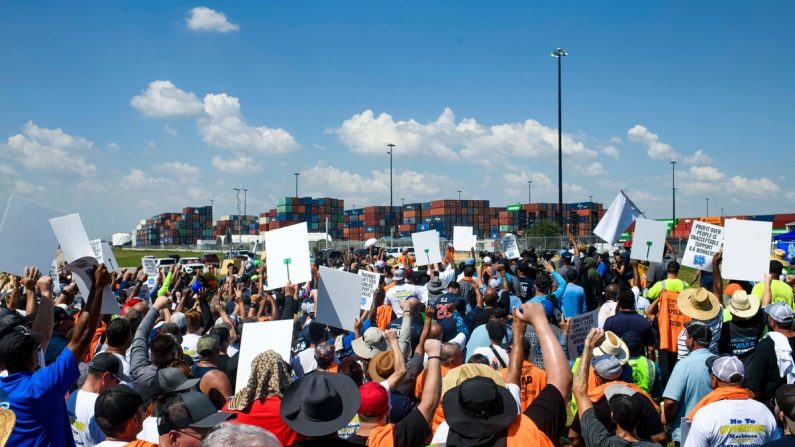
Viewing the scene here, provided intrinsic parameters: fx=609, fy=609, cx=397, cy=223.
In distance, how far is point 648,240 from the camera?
35.6 ft

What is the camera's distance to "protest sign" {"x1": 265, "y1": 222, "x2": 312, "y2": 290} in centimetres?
711

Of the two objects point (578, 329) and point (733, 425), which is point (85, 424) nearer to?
point (578, 329)

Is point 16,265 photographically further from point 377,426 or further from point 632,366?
point 632,366

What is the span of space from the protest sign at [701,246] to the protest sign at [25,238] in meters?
8.35

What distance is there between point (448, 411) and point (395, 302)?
6.84 meters

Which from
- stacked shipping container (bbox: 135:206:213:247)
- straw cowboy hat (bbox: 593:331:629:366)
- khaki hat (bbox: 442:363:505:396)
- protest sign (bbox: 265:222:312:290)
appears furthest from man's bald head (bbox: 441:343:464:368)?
stacked shipping container (bbox: 135:206:213:247)

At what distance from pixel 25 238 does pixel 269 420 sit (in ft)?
8.71

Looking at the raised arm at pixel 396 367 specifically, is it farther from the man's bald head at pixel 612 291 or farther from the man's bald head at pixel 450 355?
the man's bald head at pixel 612 291

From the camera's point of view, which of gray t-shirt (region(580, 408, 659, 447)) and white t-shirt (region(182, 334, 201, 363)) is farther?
white t-shirt (region(182, 334, 201, 363))

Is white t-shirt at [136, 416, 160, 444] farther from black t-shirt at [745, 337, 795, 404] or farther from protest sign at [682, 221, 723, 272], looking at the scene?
protest sign at [682, 221, 723, 272]

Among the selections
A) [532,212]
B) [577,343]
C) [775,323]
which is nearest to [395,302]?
[577,343]

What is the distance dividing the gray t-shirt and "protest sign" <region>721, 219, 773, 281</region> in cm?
520

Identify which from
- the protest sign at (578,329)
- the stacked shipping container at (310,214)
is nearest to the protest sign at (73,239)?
the protest sign at (578,329)

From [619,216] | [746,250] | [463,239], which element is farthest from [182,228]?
[746,250]
